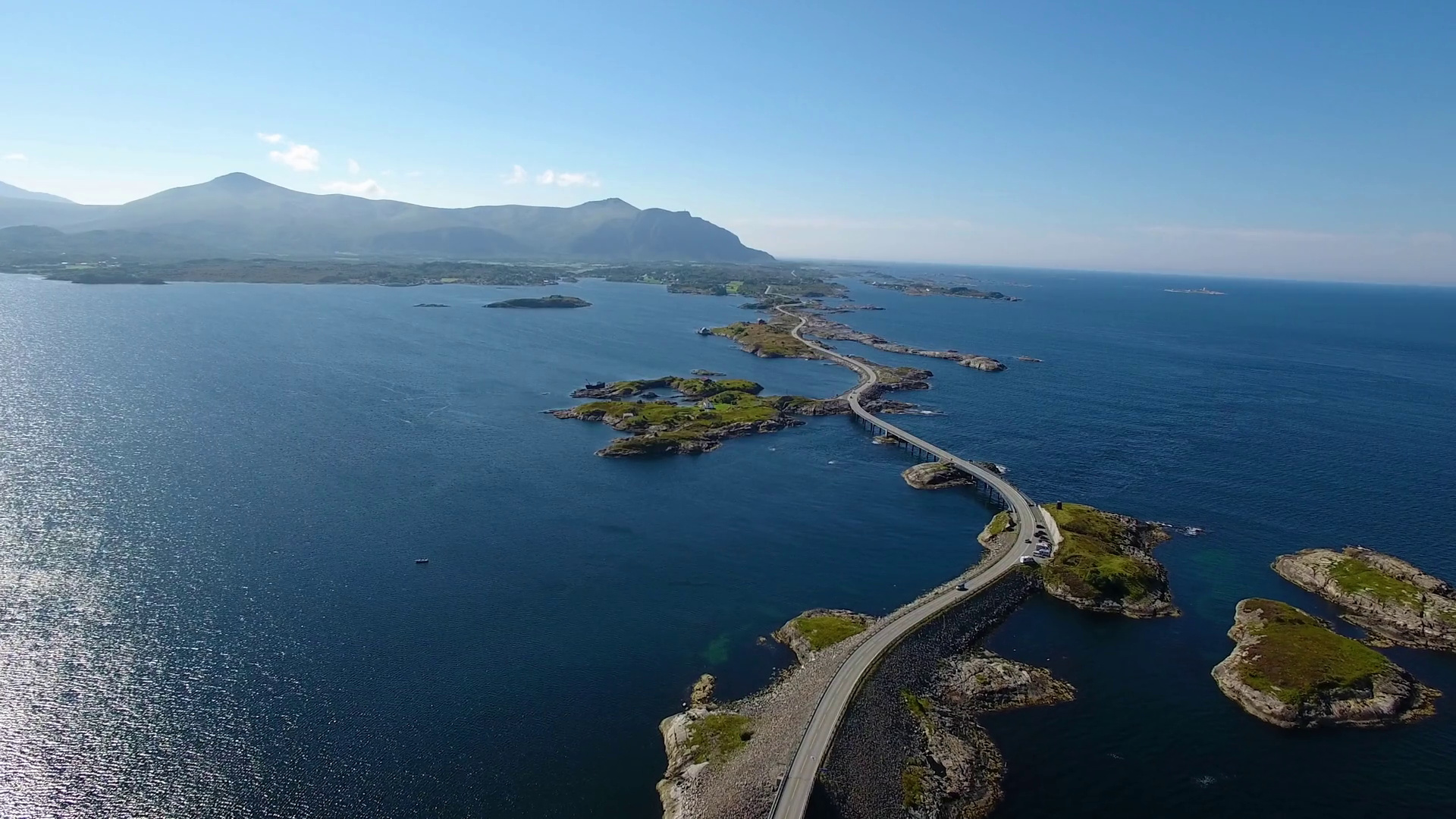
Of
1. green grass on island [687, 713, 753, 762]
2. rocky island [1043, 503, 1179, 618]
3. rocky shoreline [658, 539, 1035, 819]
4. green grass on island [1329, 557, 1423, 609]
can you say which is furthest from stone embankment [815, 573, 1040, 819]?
green grass on island [1329, 557, 1423, 609]

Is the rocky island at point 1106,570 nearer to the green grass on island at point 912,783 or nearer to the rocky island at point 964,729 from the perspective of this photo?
the rocky island at point 964,729

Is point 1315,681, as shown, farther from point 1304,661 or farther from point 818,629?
point 818,629

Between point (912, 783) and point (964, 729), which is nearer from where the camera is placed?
point (912, 783)

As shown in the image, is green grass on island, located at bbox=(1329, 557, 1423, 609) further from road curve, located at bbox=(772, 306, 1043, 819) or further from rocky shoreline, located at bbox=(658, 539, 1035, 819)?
rocky shoreline, located at bbox=(658, 539, 1035, 819)

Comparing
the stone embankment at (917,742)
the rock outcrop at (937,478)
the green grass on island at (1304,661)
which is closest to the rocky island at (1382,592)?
the green grass on island at (1304,661)

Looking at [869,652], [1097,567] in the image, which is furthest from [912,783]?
[1097,567]

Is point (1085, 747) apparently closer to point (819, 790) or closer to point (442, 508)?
point (819, 790)

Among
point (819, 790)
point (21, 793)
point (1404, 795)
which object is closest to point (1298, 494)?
point (1404, 795)
